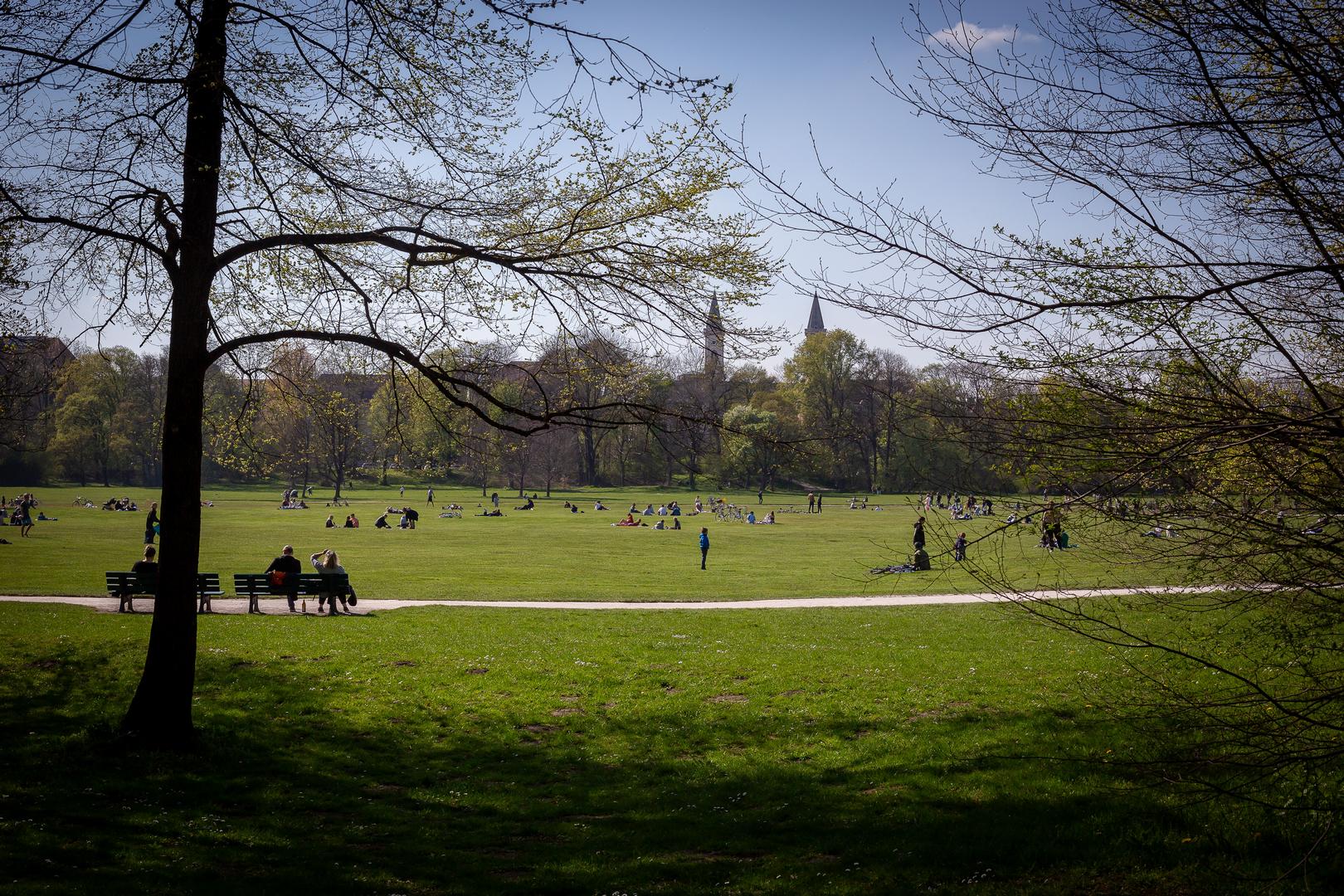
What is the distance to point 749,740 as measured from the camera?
9352 millimetres

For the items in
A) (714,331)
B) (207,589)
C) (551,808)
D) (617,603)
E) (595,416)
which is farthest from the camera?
(617,603)

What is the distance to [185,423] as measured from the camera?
8.80 m

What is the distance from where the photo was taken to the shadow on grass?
573 cm

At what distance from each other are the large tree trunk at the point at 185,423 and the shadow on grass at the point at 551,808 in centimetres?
54

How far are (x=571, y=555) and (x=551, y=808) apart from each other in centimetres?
2817

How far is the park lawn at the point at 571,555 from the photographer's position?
23.2 metres

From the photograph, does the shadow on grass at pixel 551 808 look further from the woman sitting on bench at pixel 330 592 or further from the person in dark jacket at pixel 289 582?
the person in dark jacket at pixel 289 582

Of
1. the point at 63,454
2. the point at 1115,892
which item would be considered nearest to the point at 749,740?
the point at 1115,892

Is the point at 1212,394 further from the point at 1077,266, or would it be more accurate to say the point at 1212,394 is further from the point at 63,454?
the point at 63,454

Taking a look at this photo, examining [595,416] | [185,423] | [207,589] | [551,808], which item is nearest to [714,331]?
[595,416]

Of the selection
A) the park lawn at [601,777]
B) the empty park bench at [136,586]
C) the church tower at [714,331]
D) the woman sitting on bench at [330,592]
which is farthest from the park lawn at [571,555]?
the empty park bench at [136,586]

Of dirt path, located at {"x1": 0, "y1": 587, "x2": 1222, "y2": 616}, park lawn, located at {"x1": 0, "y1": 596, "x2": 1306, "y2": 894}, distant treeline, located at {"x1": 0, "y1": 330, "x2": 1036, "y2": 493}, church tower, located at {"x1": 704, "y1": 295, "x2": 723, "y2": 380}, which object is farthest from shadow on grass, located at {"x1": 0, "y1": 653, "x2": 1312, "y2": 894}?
dirt path, located at {"x1": 0, "y1": 587, "x2": 1222, "y2": 616}

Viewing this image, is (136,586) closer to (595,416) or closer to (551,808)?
(595,416)

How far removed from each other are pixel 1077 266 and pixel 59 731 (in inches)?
384
